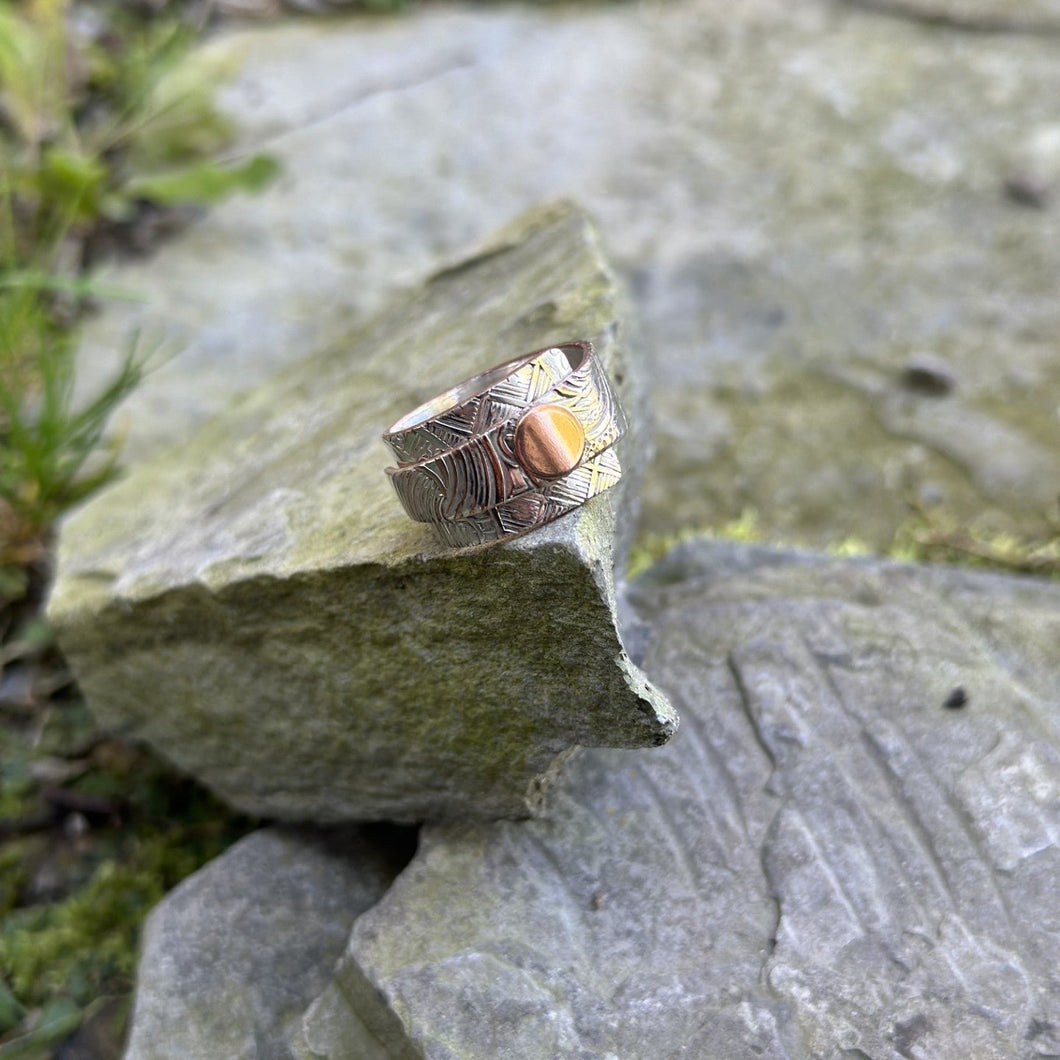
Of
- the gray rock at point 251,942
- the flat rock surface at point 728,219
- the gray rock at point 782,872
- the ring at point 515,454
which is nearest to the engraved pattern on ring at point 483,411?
the ring at point 515,454

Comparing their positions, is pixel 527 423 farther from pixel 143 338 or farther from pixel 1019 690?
pixel 143 338

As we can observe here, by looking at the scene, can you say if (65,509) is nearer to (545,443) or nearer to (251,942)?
(251,942)

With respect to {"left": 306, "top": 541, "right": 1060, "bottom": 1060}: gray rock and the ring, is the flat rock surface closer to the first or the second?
{"left": 306, "top": 541, "right": 1060, "bottom": 1060}: gray rock

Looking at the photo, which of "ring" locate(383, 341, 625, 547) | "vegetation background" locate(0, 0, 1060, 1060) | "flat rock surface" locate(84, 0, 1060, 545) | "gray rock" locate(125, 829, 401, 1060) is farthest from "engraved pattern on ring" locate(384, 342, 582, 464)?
"flat rock surface" locate(84, 0, 1060, 545)

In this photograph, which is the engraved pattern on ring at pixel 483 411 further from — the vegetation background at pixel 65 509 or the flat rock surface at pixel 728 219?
the flat rock surface at pixel 728 219

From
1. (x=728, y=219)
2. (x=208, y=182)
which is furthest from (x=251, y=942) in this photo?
(x=728, y=219)

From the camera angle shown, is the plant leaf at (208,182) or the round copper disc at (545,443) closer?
the round copper disc at (545,443)
